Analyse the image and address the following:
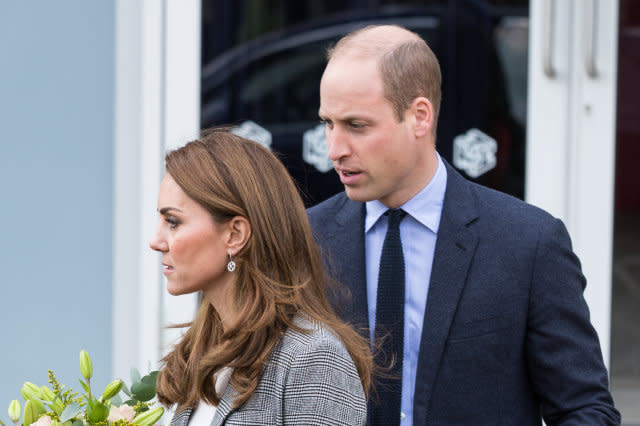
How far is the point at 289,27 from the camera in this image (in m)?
3.12

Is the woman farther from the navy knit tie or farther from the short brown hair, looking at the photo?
the short brown hair

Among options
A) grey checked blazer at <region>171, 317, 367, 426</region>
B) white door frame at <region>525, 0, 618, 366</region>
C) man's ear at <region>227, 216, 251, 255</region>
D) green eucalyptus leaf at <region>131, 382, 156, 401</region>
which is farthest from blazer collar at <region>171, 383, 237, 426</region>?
white door frame at <region>525, 0, 618, 366</region>

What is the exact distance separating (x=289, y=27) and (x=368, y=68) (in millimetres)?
1280

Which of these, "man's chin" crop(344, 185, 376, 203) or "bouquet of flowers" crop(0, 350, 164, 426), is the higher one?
"man's chin" crop(344, 185, 376, 203)

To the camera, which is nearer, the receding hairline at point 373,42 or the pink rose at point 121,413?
the pink rose at point 121,413

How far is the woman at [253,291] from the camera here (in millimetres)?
1639

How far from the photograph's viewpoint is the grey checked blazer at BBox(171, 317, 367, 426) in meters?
1.62

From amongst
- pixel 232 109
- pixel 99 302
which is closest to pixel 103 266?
pixel 99 302

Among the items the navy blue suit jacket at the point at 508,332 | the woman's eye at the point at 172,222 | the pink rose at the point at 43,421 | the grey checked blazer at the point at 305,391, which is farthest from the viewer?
the navy blue suit jacket at the point at 508,332

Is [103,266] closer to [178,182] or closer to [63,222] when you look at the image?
[63,222]

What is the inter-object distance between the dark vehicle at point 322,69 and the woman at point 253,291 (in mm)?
1358

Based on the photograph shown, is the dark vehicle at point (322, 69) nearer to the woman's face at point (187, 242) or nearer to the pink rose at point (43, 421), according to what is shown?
the woman's face at point (187, 242)

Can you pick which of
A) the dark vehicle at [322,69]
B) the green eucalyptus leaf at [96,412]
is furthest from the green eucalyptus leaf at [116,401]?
the dark vehicle at [322,69]

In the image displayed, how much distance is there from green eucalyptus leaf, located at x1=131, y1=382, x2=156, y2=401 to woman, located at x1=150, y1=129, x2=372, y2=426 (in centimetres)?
9
